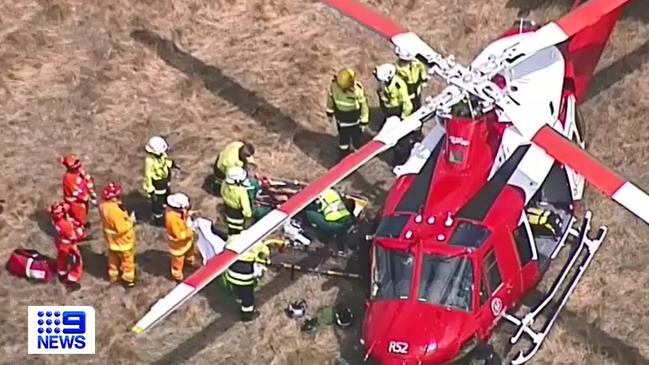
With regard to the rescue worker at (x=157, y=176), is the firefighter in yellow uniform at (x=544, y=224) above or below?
above

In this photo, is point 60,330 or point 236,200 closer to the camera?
point 236,200

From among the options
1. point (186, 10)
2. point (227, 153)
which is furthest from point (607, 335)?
point (186, 10)

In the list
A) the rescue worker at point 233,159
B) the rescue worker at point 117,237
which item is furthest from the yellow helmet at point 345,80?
the rescue worker at point 117,237

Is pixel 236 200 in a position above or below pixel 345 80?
below

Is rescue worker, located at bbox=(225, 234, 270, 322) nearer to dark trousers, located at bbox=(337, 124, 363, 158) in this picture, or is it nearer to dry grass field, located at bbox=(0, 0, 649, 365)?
dry grass field, located at bbox=(0, 0, 649, 365)

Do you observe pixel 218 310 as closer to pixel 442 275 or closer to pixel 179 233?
pixel 179 233

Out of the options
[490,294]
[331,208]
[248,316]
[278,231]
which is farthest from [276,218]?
[278,231]

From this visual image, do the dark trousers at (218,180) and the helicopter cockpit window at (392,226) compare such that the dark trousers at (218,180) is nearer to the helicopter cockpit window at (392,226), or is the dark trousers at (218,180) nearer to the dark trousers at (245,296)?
the dark trousers at (245,296)

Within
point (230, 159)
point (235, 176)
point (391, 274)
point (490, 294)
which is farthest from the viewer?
point (230, 159)
